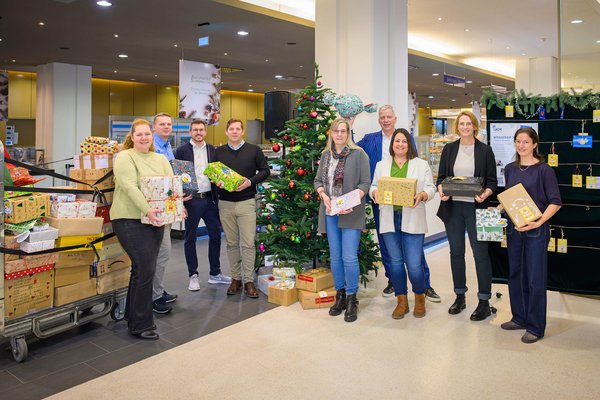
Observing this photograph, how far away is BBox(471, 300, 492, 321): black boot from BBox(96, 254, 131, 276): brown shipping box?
2.85 m

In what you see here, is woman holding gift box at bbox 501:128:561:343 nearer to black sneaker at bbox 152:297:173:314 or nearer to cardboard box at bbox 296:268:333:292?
cardboard box at bbox 296:268:333:292

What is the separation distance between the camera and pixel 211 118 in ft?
31.8

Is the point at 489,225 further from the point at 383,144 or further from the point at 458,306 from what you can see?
the point at 383,144

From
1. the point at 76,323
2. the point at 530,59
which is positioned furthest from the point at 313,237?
the point at 530,59

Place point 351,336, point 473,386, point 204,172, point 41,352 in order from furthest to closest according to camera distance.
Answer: point 204,172
point 351,336
point 41,352
point 473,386

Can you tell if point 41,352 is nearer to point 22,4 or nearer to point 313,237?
point 313,237

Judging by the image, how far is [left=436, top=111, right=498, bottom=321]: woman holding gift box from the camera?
13.2ft

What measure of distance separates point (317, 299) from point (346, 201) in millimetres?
995

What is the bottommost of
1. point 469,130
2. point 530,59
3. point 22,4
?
point 469,130

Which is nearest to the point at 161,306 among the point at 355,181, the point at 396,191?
the point at 355,181

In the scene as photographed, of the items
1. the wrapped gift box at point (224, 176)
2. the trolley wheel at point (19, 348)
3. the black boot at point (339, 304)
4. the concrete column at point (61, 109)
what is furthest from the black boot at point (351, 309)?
the concrete column at point (61, 109)

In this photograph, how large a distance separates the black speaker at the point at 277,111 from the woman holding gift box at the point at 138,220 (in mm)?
2515

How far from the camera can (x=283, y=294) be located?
4535mm

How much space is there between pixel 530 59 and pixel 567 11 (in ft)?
21.3
